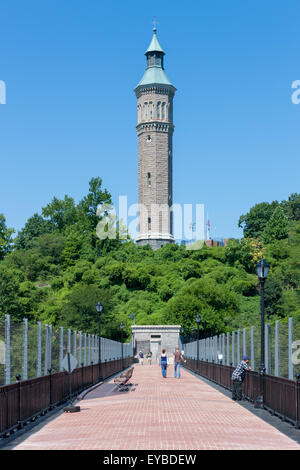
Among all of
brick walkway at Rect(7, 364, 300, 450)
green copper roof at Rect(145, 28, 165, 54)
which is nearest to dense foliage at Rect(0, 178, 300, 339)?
green copper roof at Rect(145, 28, 165, 54)

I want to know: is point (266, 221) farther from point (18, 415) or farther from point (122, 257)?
point (18, 415)

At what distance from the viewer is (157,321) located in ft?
354

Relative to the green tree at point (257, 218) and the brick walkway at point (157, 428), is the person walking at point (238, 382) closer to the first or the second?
the brick walkway at point (157, 428)

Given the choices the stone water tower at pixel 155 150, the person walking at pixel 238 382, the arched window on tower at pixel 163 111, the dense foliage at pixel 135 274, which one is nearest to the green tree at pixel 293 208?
the dense foliage at pixel 135 274

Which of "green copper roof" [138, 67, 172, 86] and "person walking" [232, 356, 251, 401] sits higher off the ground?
"green copper roof" [138, 67, 172, 86]

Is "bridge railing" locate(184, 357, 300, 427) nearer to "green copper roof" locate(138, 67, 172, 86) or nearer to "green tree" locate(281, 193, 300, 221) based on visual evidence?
"green tree" locate(281, 193, 300, 221)

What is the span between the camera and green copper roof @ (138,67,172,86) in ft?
487

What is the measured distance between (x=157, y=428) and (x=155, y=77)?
454ft

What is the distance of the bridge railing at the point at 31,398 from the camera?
15.2m

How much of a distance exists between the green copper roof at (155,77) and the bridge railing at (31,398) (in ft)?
413

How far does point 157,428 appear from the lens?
15.5m

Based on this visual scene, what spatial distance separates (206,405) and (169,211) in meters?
124

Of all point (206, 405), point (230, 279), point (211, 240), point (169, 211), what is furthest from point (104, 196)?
point (206, 405)

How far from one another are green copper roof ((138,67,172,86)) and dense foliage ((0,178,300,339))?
23256mm
